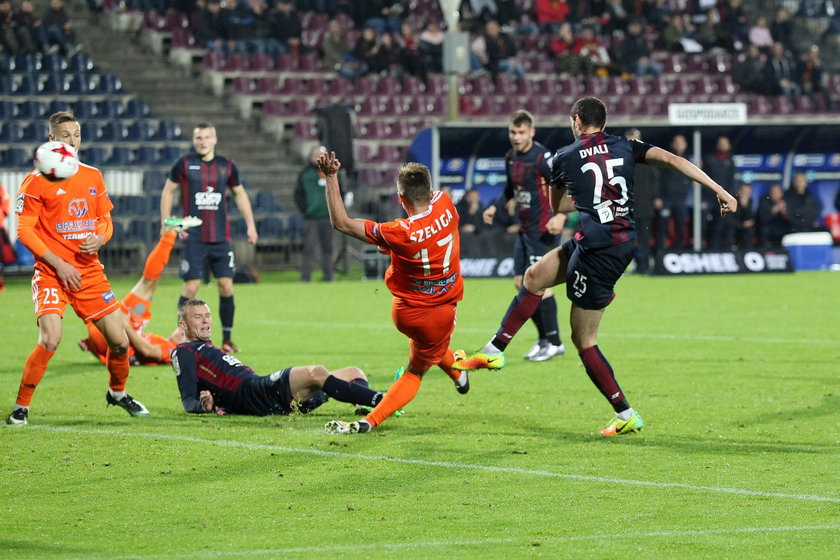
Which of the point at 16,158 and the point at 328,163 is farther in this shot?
the point at 16,158

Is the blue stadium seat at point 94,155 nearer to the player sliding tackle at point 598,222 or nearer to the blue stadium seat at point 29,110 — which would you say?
the blue stadium seat at point 29,110

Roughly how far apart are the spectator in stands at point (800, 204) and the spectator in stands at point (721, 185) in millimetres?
1234

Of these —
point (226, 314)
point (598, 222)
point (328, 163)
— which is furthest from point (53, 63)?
point (328, 163)

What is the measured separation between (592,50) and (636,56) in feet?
4.19

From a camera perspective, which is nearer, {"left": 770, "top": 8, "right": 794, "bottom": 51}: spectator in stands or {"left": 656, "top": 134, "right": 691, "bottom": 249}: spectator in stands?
{"left": 656, "top": 134, "right": 691, "bottom": 249}: spectator in stands

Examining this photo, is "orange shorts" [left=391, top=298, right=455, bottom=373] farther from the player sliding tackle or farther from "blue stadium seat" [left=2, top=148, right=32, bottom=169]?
"blue stadium seat" [left=2, top=148, right=32, bottom=169]

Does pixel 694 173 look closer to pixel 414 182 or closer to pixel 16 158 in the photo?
pixel 414 182

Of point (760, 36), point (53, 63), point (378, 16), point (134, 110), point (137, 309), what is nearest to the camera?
point (137, 309)

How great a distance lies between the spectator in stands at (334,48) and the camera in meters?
30.8

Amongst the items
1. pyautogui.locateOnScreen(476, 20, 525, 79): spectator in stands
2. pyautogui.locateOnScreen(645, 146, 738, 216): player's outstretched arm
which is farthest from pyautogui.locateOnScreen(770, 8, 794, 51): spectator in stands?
pyautogui.locateOnScreen(645, 146, 738, 216): player's outstretched arm

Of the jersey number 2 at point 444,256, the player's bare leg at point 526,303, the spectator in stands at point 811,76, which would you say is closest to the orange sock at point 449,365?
the player's bare leg at point 526,303

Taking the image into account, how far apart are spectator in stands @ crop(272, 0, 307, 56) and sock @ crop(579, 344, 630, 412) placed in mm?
23091

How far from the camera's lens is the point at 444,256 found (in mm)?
8367

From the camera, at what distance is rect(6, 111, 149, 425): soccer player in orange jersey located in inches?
348
